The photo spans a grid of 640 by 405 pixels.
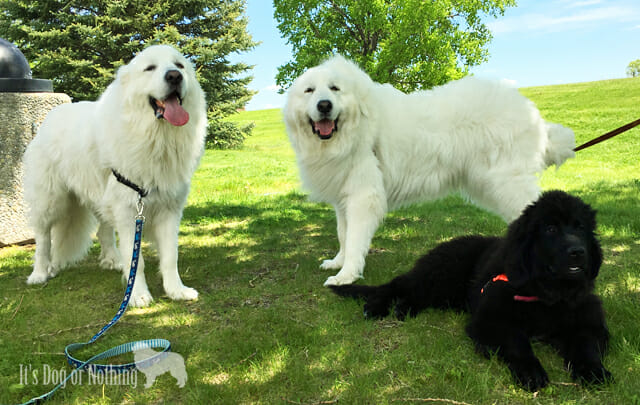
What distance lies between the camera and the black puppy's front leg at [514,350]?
2356 mm

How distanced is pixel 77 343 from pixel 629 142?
20709mm

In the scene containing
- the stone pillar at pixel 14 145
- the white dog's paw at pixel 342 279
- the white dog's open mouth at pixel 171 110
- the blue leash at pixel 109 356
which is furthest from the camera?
the stone pillar at pixel 14 145

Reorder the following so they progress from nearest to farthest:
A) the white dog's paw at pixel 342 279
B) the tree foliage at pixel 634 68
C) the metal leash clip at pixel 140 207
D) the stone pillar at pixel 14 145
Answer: the metal leash clip at pixel 140 207
the white dog's paw at pixel 342 279
the stone pillar at pixel 14 145
the tree foliage at pixel 634 68

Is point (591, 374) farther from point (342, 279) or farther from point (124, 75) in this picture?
point (124, 75)

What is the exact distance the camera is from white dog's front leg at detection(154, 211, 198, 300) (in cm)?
384

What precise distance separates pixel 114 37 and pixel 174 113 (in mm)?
19994

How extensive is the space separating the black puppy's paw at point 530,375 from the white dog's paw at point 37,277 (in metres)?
4.15

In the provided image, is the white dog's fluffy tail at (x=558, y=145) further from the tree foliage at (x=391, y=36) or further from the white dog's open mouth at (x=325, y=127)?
the tree foliage at (x=391, y=36)

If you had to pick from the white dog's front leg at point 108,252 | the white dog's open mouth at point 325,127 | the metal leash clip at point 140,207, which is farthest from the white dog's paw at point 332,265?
the white dog's front leg at point 108,252

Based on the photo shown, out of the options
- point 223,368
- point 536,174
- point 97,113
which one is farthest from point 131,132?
point 536,174

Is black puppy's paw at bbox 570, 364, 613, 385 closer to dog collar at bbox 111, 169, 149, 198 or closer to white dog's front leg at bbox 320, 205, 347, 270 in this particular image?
white dog's front leg at bbox 320, 205, 347, 270

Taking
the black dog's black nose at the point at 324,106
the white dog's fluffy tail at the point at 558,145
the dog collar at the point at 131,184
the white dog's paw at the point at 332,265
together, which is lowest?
the white dog's paw at the point at 332,265

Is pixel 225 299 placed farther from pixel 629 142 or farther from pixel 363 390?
pixel 629 142

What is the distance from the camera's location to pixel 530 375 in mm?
2367
